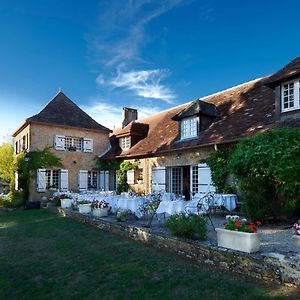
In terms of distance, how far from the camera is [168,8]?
1175cm

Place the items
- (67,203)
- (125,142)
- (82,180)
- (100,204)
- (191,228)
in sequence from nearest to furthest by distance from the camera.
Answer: (191,228)
(100,204)
(67,203)
(125,142)
(82,180)

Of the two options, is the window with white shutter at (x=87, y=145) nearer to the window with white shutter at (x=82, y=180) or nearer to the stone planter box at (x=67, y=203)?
the window with white shutter at (x=82, y=180)

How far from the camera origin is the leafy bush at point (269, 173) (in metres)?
7.12

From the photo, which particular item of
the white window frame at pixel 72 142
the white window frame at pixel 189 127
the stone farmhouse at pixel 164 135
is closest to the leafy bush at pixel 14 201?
the stone farmhouse at pixel 164 135

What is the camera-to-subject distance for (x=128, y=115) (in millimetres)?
22766

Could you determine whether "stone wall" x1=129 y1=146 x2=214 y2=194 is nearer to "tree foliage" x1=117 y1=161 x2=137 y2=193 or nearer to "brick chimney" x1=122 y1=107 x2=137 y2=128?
"tree foliage" x1=117 y1=161 x2=137 y2=193

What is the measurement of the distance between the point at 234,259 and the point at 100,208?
22.2 ft

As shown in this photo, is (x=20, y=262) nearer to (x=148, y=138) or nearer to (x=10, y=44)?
(x=10, y=44)

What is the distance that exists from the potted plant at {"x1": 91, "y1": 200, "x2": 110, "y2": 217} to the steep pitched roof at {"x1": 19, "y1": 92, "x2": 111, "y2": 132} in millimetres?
9545

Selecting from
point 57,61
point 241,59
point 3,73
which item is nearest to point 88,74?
point 57,61

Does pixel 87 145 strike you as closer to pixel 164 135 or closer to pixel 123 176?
pixel 123 176

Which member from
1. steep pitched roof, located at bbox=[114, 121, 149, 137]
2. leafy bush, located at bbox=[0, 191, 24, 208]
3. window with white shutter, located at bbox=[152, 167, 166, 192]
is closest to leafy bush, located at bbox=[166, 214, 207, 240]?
window with white shutter, located at bbox=[152, 167, 166, 192]

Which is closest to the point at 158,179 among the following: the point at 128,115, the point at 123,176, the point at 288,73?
the point at 123,176

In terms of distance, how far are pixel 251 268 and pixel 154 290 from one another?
1588 mm
